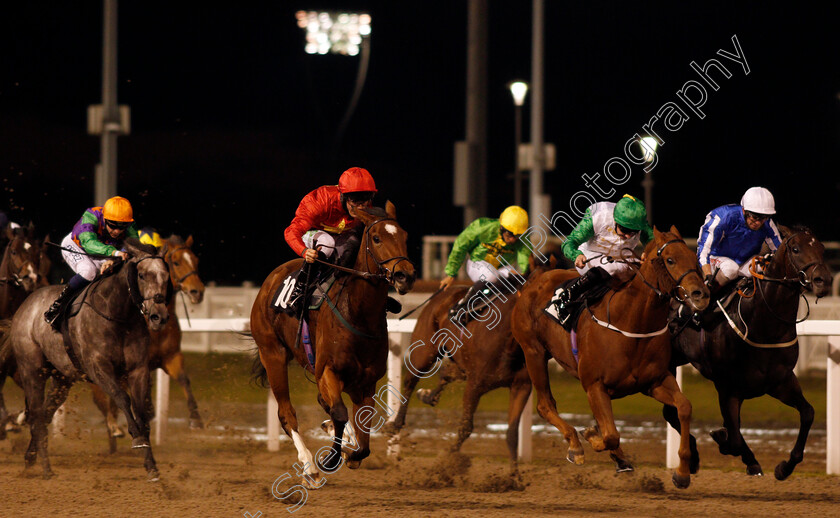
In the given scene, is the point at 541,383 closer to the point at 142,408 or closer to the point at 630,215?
the point at 630,215

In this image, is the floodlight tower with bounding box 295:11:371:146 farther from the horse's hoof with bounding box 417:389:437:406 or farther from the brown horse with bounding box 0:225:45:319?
the horse's hoof with bounding box 417:389:437:406

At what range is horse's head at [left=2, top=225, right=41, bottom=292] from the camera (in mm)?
8837

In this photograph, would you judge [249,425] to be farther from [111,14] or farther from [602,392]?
[111,14]

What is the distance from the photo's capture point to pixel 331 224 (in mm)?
6648

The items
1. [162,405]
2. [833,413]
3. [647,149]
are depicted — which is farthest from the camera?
[162,405]

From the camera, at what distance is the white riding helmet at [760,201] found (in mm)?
6500

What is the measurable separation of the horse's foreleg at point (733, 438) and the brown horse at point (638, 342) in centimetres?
45

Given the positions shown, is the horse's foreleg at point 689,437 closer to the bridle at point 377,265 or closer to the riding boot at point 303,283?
the bridle at point 377,265

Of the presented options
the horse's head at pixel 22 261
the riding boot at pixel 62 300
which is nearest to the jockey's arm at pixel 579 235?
the riding boot at pixel 62 300

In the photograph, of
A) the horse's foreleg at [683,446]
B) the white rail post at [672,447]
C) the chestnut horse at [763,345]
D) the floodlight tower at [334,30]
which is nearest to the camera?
the horse's foreleg at [683,446]

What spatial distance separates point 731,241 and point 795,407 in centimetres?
114

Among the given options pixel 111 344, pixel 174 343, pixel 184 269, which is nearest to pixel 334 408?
pixel 111 344

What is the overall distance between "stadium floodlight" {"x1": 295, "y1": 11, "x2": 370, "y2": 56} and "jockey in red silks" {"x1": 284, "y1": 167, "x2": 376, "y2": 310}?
16.4 metres

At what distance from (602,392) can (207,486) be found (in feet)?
8.28
